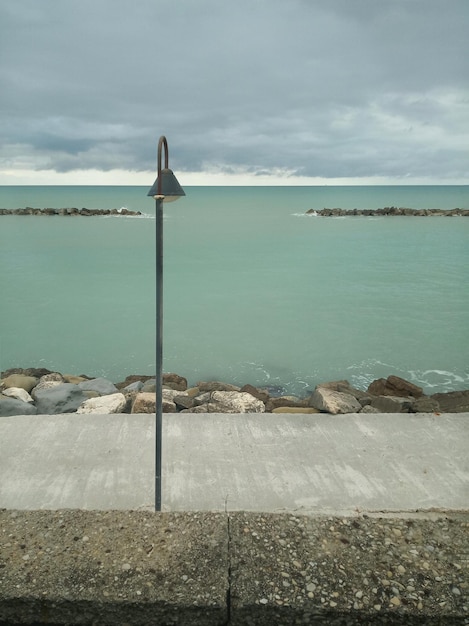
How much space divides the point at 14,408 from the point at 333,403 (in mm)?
2946

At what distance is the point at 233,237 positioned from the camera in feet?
104

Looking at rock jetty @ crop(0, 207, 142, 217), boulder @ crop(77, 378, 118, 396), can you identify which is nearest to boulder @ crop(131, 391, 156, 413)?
boulder @ crop(77, 378, 118, 396)

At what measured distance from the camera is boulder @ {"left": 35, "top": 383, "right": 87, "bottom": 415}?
5160mm

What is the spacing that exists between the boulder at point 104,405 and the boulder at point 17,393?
1.35 metres

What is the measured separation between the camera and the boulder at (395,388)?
694 cm

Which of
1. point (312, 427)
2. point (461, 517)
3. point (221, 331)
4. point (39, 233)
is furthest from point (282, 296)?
point (39, 233)

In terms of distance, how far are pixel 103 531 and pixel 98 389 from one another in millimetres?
3825

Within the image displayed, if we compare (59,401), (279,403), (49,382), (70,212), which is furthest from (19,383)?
(70,212)

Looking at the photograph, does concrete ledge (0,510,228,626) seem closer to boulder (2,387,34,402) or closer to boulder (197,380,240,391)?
boulder (2,387,34,402)

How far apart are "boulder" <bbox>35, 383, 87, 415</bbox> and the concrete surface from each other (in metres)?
0.88

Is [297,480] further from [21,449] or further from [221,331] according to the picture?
[221,331]

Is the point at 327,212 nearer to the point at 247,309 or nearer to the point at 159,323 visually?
the point at 247,309

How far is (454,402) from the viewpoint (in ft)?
19.4

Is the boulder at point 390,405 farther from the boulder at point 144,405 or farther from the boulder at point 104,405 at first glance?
the boulder at point 104,405
